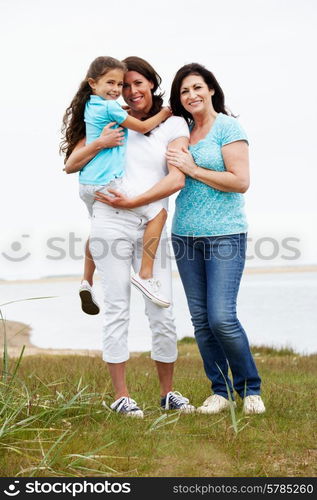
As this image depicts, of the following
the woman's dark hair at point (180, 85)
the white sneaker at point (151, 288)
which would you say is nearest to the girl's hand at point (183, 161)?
the woman's dark hair at point (180, 85)

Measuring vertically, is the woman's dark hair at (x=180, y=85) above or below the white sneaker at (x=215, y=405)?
above

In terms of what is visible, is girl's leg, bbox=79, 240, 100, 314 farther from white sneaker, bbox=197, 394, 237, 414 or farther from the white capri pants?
white sneaker, bbox=197, 394, 237, 414

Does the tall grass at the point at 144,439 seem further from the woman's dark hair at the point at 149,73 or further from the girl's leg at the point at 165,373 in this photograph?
the woman's dark hair at the point at 149,73

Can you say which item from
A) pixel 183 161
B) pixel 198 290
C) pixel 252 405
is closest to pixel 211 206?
pixel 183 161

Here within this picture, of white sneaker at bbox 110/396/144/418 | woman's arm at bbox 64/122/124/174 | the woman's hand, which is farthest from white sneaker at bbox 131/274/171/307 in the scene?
the woman's hand

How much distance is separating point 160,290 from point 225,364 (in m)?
1.01

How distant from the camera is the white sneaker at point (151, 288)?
17.4 feet

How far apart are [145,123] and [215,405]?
2.37 meters

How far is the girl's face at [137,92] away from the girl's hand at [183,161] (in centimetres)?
45

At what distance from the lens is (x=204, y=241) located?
5.45 m

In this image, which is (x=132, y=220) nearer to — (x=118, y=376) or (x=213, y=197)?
(x=213, y=197)

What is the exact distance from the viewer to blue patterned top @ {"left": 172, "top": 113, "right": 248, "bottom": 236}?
537 cm

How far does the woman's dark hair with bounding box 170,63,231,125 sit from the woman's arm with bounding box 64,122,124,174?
0.64 meters

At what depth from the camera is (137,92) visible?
5.40 m
